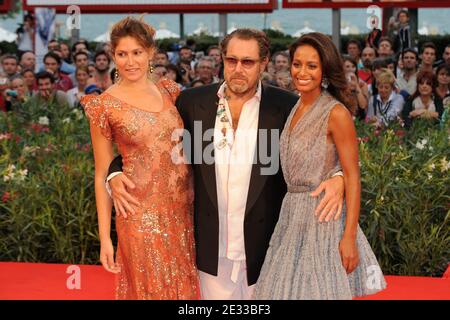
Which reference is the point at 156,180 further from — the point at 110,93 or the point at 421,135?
the point at 421,135

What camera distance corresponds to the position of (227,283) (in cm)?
462

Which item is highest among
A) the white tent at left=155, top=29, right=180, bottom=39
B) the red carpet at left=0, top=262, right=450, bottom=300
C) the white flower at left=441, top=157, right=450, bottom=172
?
the white tent at left=155, top=29, right=180, bottom=39

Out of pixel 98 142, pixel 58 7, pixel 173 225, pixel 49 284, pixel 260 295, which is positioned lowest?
pixel 49 284

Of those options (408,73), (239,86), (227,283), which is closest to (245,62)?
(239,86)

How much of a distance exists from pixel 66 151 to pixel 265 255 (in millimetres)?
3984

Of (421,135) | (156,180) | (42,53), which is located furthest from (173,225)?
(42,53)

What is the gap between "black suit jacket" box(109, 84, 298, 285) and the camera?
445 cm

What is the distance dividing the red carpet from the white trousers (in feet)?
5.28

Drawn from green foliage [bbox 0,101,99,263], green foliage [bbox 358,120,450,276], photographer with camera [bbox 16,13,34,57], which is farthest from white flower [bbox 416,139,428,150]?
photographer with camera [bbox 16,13,34,57]

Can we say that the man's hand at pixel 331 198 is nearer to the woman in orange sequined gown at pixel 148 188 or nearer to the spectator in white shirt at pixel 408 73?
the woman in orange sequined gown at pixel 148 188

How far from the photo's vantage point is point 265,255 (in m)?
4.49

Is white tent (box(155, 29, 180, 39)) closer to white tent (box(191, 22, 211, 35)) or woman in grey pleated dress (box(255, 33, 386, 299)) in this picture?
white tent (box(191, 22, 211, 35))

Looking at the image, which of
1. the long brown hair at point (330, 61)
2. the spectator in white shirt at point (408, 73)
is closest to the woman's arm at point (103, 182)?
the long brown hair at point (330, 61)

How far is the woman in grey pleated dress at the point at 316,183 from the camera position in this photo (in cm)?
421
